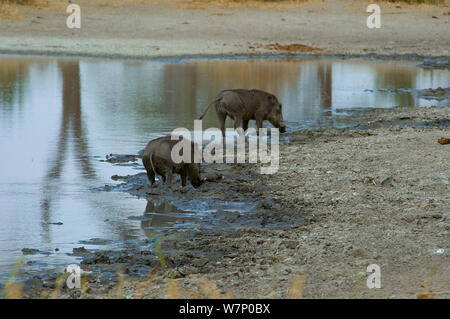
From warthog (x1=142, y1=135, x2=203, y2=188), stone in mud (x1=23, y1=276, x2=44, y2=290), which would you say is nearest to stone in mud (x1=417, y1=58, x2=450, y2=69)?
warthog (x1=142, y1=135, x2=203, y2=188)

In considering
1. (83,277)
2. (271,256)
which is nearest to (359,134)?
(271,256)

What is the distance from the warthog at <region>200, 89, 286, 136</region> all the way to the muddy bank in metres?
1.89

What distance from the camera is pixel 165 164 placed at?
32.2ft

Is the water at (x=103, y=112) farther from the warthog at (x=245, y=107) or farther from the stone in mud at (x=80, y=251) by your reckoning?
the warthog at (x=245, y=107)

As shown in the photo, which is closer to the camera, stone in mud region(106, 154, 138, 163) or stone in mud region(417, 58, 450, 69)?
stone in mud region(106, 154, 138, 163)

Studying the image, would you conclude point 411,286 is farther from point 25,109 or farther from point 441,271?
point 25,109

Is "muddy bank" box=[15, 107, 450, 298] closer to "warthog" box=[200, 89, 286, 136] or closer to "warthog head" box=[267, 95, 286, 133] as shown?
"warthog" box=[200, 89, 286, 136]

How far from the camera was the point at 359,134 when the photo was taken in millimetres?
13672

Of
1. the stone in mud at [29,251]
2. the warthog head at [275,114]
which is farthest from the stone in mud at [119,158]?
the stone in mud at [29,251]

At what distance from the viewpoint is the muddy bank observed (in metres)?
5.99

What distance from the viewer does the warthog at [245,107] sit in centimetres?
1378

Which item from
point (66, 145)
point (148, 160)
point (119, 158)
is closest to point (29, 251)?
point (148, 160)

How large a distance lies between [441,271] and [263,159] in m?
5.70

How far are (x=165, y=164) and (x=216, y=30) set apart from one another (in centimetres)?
2368
